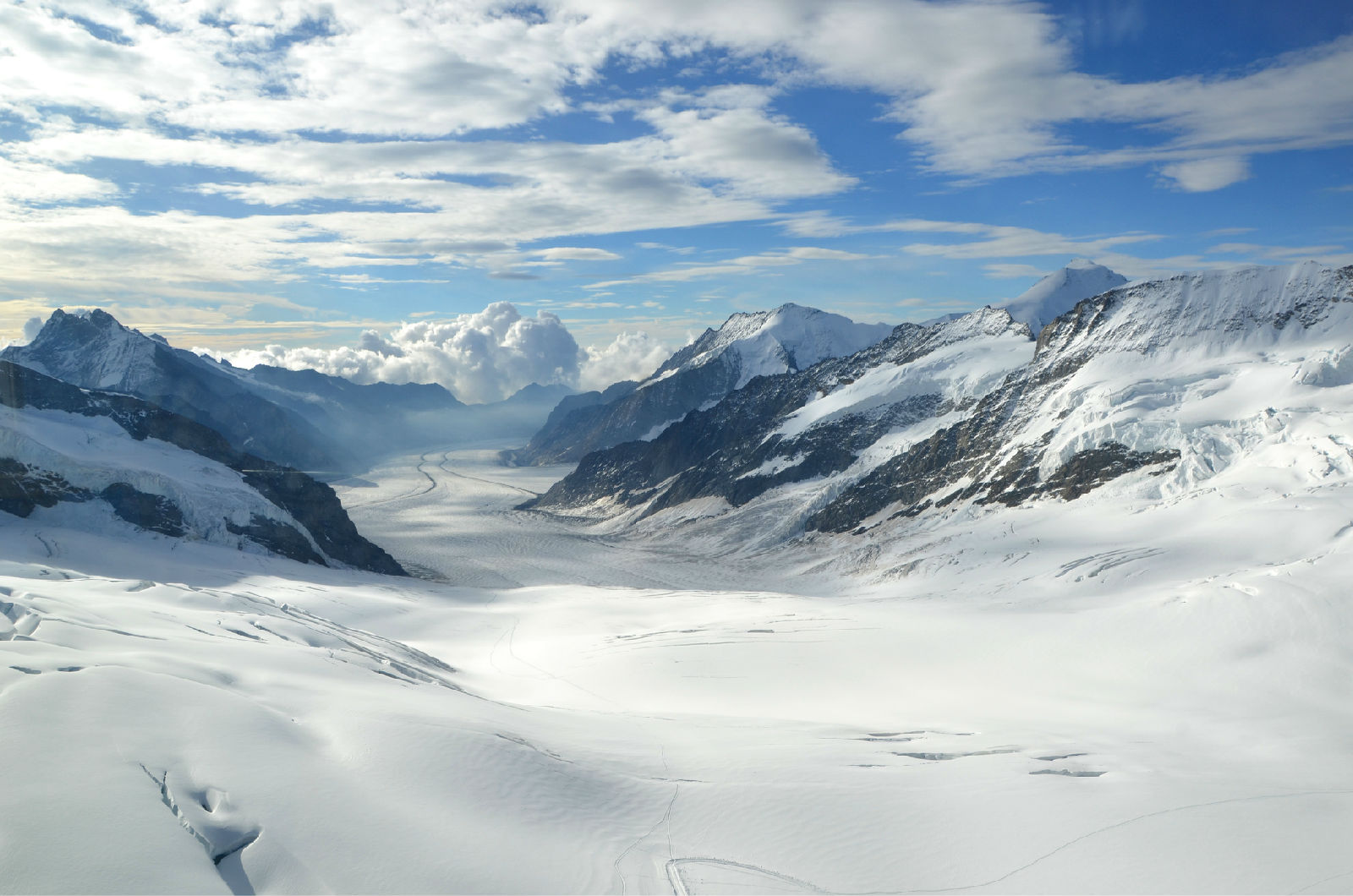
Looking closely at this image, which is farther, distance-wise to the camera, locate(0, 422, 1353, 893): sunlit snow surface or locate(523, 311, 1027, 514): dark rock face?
locate(523, 311, 1027, 514): dark rock face

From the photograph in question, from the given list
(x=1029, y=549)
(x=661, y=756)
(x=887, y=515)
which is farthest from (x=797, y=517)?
(x=661, y=756)

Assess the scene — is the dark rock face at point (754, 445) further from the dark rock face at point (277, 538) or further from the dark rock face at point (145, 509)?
the dark rock face at point (145, 509)

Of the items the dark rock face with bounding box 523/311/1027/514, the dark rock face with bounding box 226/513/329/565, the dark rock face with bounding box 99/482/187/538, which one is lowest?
the dark rock face with bounding box 226/513/329/565

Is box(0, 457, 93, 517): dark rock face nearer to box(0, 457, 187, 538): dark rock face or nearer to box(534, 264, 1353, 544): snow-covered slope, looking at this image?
box(0, 457, 187, 538): dark rock face

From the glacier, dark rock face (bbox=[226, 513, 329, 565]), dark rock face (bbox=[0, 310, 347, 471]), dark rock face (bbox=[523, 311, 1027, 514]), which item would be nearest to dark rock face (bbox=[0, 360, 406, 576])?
dark rock face (bbox=[226, 513, 329, 565])

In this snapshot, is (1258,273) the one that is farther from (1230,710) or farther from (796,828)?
(796,828)
